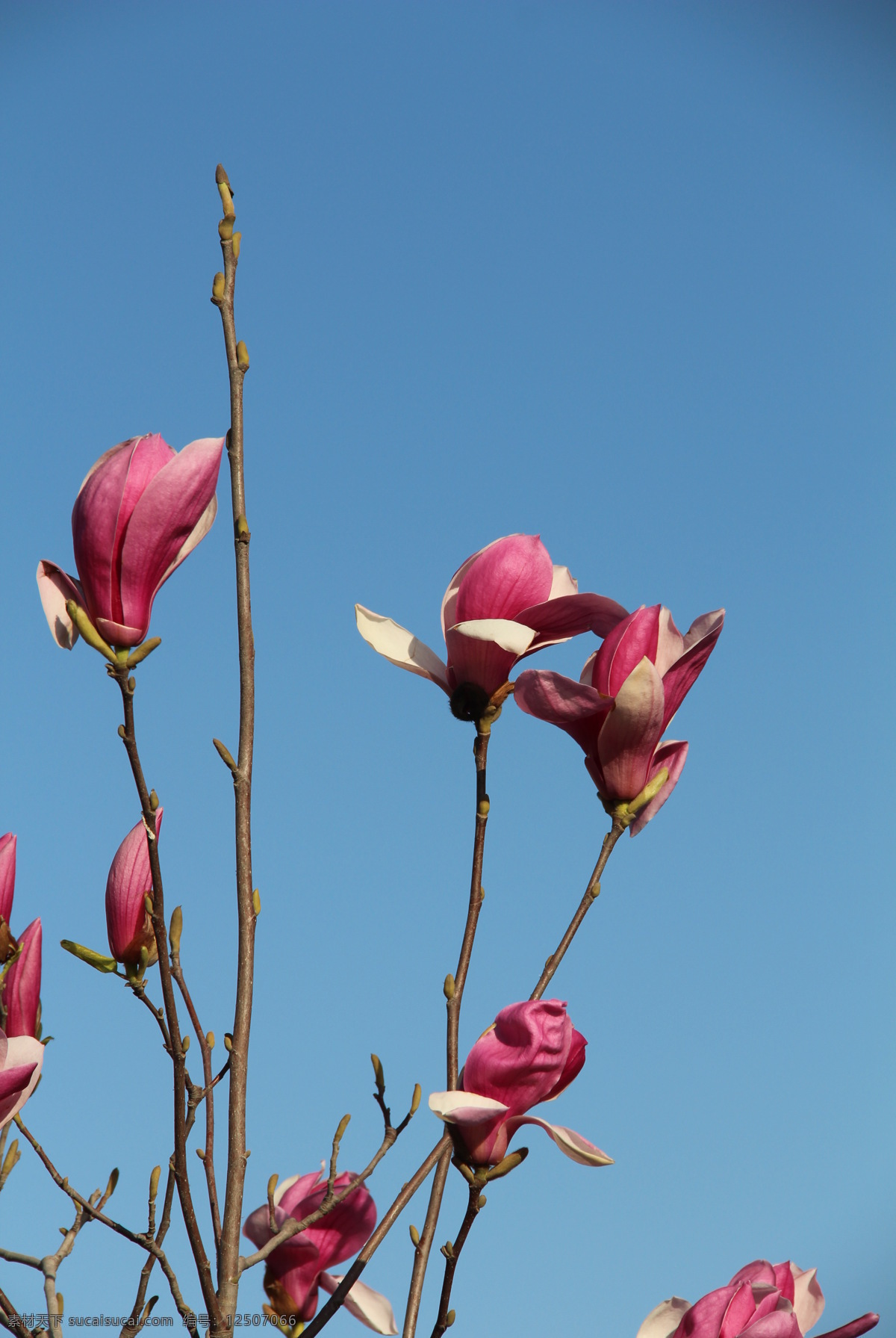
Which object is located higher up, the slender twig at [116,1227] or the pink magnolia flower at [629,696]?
the pink magnolia flower at [629,696]

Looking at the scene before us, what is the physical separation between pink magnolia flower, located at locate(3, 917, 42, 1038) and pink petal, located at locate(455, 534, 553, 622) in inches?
23.3

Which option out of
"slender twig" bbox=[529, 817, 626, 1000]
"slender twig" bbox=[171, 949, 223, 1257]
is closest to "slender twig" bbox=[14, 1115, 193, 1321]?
"slender twig" bbox=[171, 949, 223, 1257]

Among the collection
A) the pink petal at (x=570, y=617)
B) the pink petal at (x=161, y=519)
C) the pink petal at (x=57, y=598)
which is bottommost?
the pink petal at (x=57, y=598)

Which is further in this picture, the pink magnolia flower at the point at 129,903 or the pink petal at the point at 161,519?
the pink magnolia flower at the point at 129,903

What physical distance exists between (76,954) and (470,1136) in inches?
19.2

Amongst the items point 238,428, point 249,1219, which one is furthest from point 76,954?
point 238,428

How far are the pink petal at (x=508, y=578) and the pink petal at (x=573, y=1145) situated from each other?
497mm

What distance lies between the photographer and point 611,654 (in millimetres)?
1137

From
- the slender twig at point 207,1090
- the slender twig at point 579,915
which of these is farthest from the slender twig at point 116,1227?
the slender twig at point 579,915

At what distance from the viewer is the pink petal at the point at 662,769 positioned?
1.21 metres

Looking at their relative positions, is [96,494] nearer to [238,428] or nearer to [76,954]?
[238,428]

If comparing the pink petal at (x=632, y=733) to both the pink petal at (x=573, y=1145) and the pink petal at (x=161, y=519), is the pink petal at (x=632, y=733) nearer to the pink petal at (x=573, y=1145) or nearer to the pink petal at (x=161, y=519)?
the pink petal at (x=573, y=1145)

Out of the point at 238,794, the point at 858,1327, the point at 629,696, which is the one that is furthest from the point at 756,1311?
the point at 238,794

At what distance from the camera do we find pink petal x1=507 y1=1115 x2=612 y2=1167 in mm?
1014
